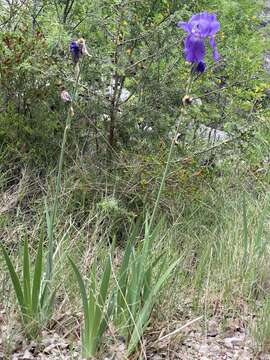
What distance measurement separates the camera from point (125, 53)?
4047 mm

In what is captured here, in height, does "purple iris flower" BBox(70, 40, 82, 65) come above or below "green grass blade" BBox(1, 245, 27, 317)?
above

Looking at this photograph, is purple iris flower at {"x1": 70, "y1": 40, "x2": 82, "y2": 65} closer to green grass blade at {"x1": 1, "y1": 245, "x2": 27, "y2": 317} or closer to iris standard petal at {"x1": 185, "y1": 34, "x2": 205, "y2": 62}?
iris standard petal at {"x1": 185, "y1": 34, "x2": 205, "y2": 62}

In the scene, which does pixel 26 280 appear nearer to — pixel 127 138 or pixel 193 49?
pixel 193 49

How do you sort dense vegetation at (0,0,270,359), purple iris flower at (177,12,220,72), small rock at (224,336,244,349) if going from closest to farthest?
purple iris flower at (177,12,220,72), small rock at (224,336,244,349), dense vegetation at (0,0,270,359)

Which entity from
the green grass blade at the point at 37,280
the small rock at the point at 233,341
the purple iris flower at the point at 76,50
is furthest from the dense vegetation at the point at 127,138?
the purple iris flower at the point at 76,50

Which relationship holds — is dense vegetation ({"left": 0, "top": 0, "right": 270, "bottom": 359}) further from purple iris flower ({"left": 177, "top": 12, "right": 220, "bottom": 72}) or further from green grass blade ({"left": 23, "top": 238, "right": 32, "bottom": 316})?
purple iris flower ({"left": 177, "top": 12, "right": 220, "bottom": 72})

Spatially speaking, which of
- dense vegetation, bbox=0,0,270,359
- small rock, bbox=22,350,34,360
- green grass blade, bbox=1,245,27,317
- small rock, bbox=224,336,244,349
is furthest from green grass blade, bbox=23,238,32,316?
small rock, bbox=224,336,244,349

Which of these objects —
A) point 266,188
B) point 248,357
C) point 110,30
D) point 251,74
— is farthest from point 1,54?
point 248,357

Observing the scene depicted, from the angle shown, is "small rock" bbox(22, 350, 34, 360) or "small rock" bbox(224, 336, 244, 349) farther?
"small rock" bbox(224, 336, 244, 349)

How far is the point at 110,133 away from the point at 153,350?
7.12ft

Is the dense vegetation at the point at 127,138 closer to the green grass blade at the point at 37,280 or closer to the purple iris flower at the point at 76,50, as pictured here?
the green grass blade at the point at 37,280

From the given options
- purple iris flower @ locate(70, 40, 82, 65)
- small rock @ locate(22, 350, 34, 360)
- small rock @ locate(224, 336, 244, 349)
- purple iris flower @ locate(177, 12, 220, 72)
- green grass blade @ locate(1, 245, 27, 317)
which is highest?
purple iris flower @ locate(177, 12, 220, 72)

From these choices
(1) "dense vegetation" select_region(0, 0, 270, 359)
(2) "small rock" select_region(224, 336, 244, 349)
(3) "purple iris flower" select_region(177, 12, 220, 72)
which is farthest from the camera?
(1) "dense vegetation" select_region(0, 0, 270, 359)

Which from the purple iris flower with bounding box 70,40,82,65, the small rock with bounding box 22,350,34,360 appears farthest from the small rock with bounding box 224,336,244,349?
the purple iris flower with bounding box 70,40,82,65
